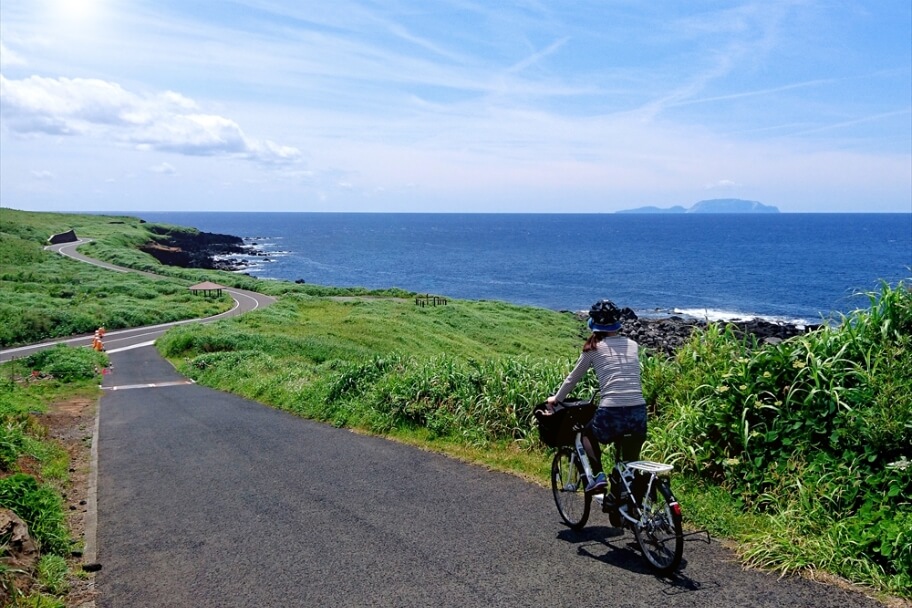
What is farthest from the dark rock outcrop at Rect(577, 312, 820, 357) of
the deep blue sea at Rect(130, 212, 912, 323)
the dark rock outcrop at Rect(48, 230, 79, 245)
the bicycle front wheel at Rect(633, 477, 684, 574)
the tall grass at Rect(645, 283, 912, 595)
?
the dark rock outcrop at Rect(48, 230, 79, 245)

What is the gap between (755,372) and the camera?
23.7ft

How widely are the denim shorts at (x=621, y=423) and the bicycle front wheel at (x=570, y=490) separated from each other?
2.06 ft

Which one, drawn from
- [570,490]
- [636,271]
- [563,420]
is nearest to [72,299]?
[570,490]

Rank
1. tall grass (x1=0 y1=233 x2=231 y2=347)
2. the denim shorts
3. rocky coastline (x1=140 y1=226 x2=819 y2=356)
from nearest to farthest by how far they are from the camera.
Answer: the denim shorts → tall grass (x1=0 y1=233 x2=231 y2=347) → rocky coastline (x1=140 y1=226 x2=819 y2=356)

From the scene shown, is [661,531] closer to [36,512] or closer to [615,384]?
[615,384]

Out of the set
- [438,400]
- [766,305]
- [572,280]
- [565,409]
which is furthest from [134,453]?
[572,280]

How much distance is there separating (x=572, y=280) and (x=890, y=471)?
92.8 m

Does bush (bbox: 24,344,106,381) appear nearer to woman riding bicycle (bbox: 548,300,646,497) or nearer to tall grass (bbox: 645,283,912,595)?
tall grass (bbox: 645,283,912,595)

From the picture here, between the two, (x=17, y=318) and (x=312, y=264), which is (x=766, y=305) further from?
(x=312, y=264)

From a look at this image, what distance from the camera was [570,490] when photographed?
659cm

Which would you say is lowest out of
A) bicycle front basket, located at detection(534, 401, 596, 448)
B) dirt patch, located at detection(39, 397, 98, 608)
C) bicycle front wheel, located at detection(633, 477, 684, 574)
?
dirt patch, located at detection(39, 397, 98, 608)

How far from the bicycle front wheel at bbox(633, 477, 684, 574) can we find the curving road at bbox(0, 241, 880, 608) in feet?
0.51

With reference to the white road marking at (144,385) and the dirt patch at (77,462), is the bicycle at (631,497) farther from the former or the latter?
the white road marking at (144,385)

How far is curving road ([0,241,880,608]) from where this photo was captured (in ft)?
18.0
